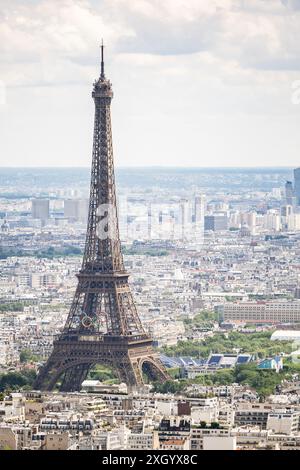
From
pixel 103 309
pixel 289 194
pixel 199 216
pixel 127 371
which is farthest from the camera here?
pixel 199 216

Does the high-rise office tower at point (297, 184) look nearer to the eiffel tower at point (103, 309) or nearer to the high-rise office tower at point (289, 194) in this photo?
the high-rise office tower at point (289, 194)

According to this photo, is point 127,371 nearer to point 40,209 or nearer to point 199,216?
point 40,209

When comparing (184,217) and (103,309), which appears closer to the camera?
(103,309)

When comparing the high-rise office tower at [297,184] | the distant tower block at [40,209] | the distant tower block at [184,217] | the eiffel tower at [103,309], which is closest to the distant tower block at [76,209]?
the distant tower block at [40,209]

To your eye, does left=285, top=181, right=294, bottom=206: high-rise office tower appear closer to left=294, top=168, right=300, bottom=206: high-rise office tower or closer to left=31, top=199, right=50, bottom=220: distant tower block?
left=294, top=168, right=300, bottom=206: high-rise office tower

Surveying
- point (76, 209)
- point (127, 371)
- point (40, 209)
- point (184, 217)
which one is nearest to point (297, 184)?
point (76, 209)

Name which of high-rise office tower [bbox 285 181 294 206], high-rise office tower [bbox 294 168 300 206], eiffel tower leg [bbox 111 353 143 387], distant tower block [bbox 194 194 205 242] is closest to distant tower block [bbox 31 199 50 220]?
distant tower block [bbox 194 194 205 242]

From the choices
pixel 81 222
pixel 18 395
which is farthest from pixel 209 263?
pixel 18 395
